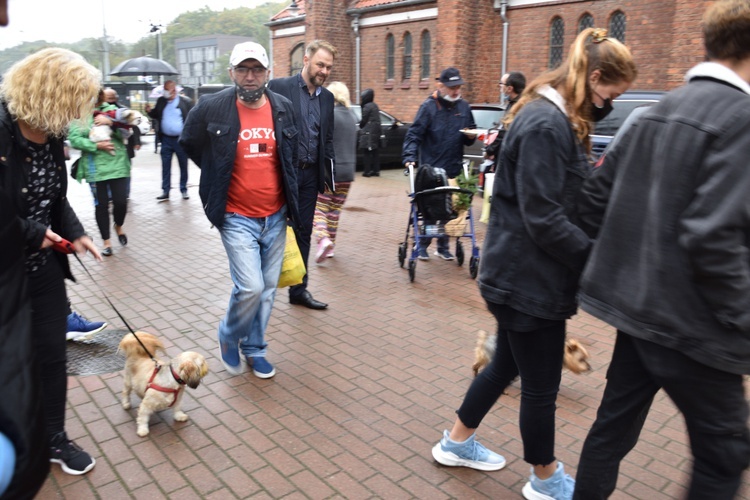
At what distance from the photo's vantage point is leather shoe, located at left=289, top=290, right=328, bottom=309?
5805 mm

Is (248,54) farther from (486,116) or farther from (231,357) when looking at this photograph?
(486,116)

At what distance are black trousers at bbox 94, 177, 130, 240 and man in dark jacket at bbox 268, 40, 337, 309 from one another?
10.1ft

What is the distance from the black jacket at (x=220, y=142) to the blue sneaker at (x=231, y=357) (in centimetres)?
85

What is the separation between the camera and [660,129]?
79.6 inches

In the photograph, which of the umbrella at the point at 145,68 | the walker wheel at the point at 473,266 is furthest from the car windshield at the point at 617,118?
the umbrella at the point at 145,68

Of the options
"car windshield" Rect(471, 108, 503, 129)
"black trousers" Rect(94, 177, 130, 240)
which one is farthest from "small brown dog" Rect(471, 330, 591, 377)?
"car windshield" Rect(471, 108, 503, 129)

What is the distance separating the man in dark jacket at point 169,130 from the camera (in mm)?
11297

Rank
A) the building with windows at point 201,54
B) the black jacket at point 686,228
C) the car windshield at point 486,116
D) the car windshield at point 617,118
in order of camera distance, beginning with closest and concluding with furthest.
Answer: the black jacket at point 686,228 → the car windshield at point 617,118 → the car windshield at point 486,116 → the building with windows at point 201,54

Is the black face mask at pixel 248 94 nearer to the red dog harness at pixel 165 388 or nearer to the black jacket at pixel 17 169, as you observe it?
the black jacket at pixel 17 169

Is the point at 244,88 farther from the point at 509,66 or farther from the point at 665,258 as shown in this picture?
the point at 509,66

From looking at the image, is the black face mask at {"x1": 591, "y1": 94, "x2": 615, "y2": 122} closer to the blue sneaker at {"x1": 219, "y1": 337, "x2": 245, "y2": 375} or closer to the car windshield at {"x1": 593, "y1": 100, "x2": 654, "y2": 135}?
the blue sneaker at {"x1": 219, "y1": 337, "x2": 245, "y2": 375}

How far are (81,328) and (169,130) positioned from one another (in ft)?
22.5

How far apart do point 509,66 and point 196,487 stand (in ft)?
55.7

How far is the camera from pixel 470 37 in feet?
59.7
